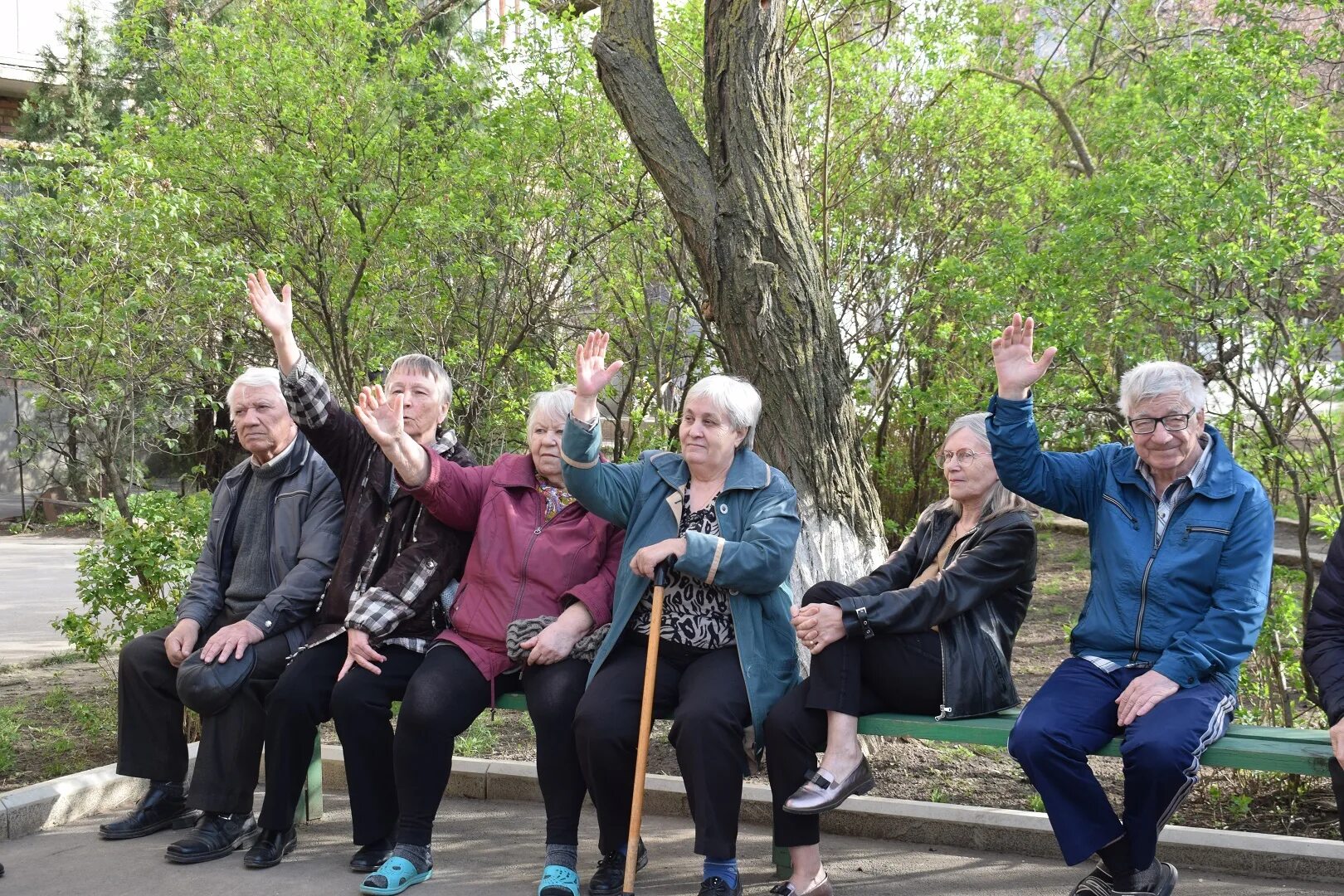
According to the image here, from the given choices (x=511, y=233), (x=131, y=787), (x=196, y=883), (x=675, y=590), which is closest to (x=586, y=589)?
(x=675, y=590)

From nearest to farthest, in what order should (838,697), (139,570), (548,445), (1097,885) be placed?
(1097,885)
(838,697)
(548,445)
(139,570)

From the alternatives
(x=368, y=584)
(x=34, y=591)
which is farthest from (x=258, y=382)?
(x=34, y=591)

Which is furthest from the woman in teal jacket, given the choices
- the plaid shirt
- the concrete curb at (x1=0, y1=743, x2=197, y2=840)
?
the concrete curb at (x1=0, y1=743, x2=197, y2=840)

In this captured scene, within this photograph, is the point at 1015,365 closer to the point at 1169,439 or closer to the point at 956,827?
the point at 1169,439

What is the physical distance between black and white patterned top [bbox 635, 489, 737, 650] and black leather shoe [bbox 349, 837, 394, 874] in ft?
3.83

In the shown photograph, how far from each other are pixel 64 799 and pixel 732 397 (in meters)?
2.89

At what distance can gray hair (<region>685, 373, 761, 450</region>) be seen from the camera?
4.09 meters

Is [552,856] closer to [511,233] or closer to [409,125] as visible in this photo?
[511,233]

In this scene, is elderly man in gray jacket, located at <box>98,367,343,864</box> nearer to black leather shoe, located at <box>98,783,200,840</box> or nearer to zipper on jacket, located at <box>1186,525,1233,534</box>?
black leather shoe, located at <box>98,783,200,840</box>

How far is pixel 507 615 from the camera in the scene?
4.20 meters

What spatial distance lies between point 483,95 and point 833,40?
2.25m

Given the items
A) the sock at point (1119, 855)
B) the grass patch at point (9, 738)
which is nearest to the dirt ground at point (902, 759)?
the grass patch at point (9, 738)

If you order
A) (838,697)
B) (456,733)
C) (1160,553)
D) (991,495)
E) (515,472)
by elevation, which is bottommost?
(456,733)

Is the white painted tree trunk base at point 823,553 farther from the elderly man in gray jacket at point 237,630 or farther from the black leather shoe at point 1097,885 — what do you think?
the elderly man in gray jacket at point 237,630
